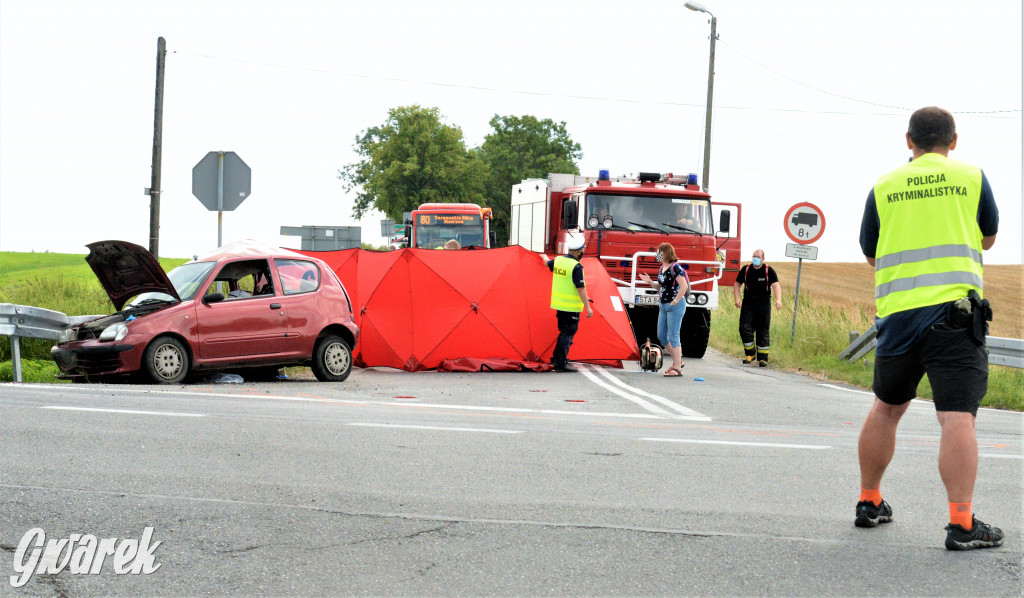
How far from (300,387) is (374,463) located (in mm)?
6103

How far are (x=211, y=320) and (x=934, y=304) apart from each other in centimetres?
943

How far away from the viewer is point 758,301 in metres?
18.3

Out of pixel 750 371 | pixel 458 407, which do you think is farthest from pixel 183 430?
pixel 750 371

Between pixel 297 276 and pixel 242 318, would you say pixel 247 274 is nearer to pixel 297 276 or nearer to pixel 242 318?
pixel 297 276

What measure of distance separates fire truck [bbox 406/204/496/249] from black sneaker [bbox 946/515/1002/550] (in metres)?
25.8

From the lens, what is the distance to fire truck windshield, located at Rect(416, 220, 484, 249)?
30.7 m

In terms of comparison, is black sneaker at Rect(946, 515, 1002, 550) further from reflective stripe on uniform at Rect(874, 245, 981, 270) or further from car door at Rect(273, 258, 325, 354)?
car door at Rect(273, 258, 325, 354)

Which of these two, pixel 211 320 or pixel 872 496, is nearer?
pixel 872 496

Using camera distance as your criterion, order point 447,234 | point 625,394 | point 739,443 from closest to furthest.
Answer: point 739,443 < point 625,394 < point 447,234

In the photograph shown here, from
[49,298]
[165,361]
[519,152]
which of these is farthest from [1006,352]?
[519,152]

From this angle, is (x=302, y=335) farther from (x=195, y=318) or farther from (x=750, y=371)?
(x=750, y=371)

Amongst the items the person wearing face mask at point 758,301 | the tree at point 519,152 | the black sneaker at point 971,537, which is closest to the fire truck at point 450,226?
the person wearing face mask at point 758,301

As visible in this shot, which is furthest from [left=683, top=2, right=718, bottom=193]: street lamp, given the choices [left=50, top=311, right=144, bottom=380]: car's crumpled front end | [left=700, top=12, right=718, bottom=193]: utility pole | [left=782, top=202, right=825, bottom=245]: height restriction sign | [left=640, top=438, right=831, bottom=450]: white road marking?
[left=640, top=438, right=831, bottom=450]: white road marking

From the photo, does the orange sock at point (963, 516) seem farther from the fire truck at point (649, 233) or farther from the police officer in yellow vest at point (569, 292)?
the fire truck at point (649, 233)
